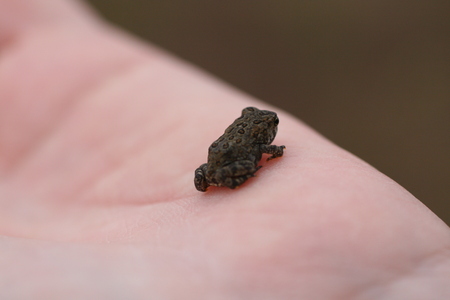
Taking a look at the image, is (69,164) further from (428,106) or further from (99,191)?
(428,106)

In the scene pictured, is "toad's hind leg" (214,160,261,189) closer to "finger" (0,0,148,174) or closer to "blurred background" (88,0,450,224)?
"finger" (0,0,148,174)

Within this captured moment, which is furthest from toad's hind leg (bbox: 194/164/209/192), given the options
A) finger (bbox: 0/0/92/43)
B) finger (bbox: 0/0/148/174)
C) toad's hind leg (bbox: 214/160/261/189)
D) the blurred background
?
the blurred background

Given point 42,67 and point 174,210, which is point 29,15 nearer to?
point 42,67

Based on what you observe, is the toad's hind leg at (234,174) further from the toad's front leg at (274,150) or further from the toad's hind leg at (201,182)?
the toad's front leg at (274,150)

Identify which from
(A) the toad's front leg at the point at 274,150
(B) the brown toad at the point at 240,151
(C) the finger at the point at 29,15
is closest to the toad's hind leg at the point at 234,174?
(B) the brown toad at the point at 240,151

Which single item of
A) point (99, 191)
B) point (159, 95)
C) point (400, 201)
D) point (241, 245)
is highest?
point (400, 201)

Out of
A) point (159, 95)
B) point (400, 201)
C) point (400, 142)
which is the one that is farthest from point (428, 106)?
point (400, 201)

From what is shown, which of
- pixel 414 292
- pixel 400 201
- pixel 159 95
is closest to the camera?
pixel 414 292
